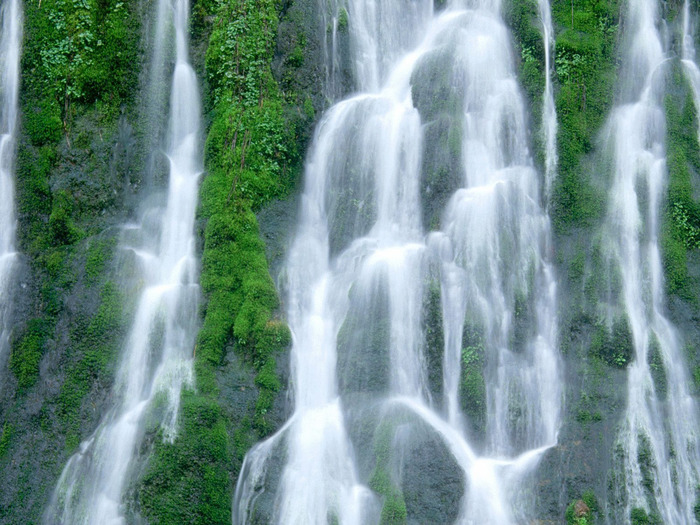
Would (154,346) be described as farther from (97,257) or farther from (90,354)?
(97,257)

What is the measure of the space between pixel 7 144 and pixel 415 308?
10.4 m

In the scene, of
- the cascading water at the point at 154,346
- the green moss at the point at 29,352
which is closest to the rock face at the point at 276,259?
the green moss at the point at 29,352

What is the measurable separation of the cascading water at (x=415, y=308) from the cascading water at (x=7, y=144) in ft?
20.2

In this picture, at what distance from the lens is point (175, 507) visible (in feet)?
45.5

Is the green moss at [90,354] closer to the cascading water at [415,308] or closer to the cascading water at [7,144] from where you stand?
the cascading water at [7,144]

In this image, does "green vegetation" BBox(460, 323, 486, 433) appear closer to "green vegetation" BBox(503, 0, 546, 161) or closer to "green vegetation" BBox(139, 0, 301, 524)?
"green vegetation" BBox(139, 0, 301, 524)

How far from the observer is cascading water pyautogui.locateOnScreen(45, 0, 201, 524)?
569 inches

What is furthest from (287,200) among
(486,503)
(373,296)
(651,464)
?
(651,464)

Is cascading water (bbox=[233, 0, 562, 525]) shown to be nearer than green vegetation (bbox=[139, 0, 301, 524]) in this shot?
Yes

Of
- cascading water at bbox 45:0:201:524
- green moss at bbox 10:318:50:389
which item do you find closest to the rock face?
green moss at bbox 10:318:50:389

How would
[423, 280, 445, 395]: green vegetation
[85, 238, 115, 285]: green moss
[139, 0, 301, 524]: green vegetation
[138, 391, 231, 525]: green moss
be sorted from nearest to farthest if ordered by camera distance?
[138, 391, 231, 525]: green moss, [139, 0, 301, 524]: green vegetation, [423, 280, 445, 395]: green vegetation, [85, 238, 115, 285]: green moss

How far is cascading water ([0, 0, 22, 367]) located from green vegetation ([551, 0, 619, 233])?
1202 centimetres

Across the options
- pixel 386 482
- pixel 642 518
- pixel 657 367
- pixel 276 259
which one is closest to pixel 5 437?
pixel 276 259

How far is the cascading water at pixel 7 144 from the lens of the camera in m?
17.1
